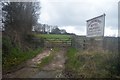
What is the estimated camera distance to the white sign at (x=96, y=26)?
14.0 m

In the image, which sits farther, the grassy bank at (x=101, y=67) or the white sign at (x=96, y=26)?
the white sign at (x=96, y=26)

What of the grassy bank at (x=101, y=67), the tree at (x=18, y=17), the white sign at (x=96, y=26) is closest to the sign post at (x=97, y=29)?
the white sign at (x=96, y=26)

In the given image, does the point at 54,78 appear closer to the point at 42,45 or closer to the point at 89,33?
the point at 89,33

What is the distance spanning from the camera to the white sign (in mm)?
13992

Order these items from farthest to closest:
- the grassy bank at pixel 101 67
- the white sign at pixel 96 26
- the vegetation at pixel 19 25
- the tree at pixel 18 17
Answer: the tree at pixel 18 17 → the vegetation at pixel 19 25 → the white sign at pixel 96 26 → the grassy bank at pixel 101 67

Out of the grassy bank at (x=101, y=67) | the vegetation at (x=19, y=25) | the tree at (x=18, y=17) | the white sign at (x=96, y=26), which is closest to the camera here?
the grassy bank at (x=101, y=67)

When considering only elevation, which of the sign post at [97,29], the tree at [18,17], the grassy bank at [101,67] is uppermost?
the tree at [18,17]

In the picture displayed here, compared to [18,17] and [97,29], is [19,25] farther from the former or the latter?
[97,29]

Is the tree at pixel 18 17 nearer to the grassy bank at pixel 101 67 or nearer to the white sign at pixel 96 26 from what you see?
the white sign at pixel 96 26

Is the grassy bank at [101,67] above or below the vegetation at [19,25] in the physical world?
below

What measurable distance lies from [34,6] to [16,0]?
9.05 metres

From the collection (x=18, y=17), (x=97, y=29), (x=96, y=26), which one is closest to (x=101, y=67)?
(x=97, y=29)

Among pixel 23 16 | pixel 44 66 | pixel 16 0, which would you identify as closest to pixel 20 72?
pixel 44 66

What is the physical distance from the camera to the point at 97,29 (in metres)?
14.8
